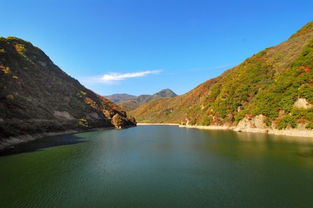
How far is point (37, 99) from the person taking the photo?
98000 mm

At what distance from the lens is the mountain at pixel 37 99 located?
69500 mm

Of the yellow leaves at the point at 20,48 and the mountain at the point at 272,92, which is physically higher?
the yellow leaves at the point at 20,48

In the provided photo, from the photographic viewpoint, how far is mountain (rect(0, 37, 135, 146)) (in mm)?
69500

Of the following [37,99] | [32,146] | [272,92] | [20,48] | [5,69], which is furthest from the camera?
[20,48]

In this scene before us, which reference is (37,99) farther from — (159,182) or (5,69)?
(159,182)

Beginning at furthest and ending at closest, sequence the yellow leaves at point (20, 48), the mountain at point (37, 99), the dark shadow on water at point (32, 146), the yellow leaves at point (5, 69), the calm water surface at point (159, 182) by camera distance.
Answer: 1. the yellow leaves at point (20, 48)
2. the yellow leaves at point (5, 69)
3. the mountain at point (37, 99)
4. the dark shadow on water at point (32, 146)
5. the calm water surface at point (159, 182)

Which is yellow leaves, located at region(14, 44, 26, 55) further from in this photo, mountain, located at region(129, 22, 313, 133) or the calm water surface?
mountain, located at region(129, 22, 313, 133)

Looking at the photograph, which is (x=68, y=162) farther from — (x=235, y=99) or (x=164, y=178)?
(x=235, y=99)

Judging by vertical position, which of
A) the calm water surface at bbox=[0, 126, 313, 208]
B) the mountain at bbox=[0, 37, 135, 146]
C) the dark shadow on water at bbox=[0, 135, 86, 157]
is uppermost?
the mountain at bbox=[0, 37, 135, 146]

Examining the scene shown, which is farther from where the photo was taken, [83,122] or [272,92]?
[83,122]

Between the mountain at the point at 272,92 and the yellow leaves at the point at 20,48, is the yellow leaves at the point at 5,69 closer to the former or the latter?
the yellow leaves at the point at 20,48

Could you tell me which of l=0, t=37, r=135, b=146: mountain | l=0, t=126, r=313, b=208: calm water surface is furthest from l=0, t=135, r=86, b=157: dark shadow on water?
l=0, t=126, r=313, b=208: calm water surface

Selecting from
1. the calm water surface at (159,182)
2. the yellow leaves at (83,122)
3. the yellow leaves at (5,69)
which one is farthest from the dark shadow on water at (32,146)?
the yellow leaves at (83,122)

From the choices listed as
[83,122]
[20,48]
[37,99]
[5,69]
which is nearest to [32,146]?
[37,99]
